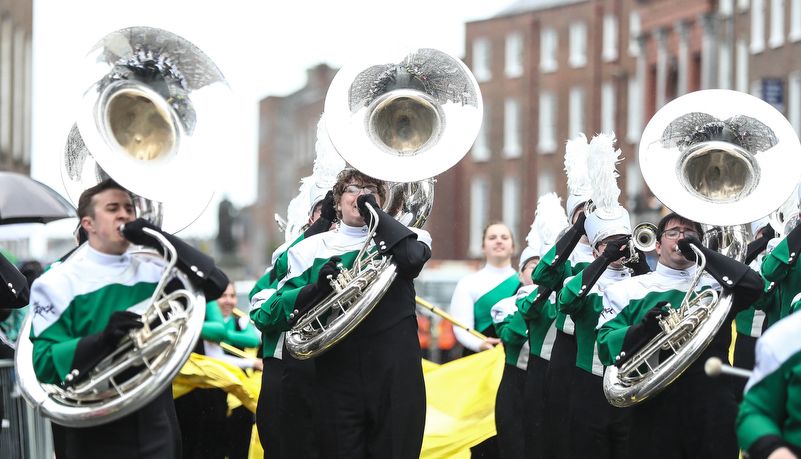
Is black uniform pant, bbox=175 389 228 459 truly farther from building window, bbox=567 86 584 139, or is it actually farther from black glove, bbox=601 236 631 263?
building window, bbox=567 86 584 139

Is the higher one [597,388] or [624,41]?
[624,41]

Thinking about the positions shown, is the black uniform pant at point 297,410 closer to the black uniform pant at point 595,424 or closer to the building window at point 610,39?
the black uniform pant at point 595,424

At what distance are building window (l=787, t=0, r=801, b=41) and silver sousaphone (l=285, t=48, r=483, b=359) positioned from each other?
2464cm

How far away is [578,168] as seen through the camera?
668 centimetres

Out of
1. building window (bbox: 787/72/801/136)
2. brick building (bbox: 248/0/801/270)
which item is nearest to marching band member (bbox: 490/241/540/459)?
building window (bbox: 787/72/801/136)

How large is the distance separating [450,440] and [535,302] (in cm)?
137

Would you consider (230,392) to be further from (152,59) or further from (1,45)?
(1,45)

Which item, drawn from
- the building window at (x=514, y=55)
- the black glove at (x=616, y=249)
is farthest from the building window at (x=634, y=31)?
the black glove at (x=616, y=249)

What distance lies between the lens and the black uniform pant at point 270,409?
6.36 meters

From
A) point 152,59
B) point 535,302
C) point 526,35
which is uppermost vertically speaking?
point 526,35

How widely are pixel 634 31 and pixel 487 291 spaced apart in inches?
1204

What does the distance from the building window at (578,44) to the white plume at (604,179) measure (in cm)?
3410

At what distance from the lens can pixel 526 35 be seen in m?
41.5

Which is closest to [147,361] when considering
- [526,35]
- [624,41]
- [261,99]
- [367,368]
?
[367,368]
